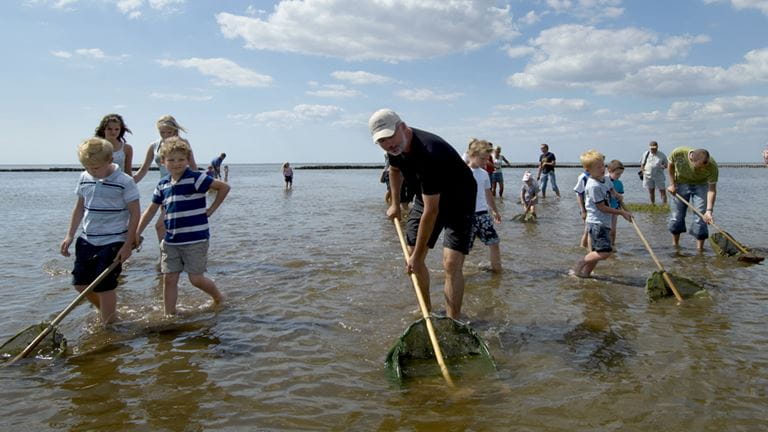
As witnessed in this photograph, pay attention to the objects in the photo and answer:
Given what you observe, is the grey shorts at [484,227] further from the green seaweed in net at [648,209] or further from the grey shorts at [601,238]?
the green seaweed in net at [648,209]

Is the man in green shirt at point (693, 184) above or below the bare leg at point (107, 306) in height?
above

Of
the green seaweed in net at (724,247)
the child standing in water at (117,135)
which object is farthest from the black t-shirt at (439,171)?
the green seaweed in net at (724,247)

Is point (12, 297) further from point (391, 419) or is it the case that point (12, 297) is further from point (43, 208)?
point (43, 208)

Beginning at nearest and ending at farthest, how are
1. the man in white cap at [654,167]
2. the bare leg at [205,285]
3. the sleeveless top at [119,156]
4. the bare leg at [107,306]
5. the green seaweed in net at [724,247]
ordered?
the bare leg at [107,306] → the bare leg at [205,285] → the sleeveless top at [119,156] → the green seaweed in net at [724,247] → the man in white cap at [654,167]

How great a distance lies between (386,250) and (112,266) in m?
4.92

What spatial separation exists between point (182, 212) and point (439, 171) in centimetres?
244

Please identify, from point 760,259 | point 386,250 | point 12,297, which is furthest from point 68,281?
point 760,259

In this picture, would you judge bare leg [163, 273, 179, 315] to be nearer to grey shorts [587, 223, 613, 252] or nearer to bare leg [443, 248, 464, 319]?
bare leg [443, 248, 464, 319]

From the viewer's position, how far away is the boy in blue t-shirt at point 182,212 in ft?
14.8

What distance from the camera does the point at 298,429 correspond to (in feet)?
9.34

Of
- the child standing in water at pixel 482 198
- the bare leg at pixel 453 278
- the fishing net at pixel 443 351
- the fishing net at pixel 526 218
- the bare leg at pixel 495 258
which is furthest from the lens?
the fishing net at pixel 526 218

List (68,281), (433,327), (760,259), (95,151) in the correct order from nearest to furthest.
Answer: (433,327)
(95,151)
(68,281)
(760,259)

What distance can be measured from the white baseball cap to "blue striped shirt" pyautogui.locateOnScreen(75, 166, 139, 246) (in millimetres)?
2271

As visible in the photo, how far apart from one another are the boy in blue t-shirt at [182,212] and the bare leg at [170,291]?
2 centimetres
